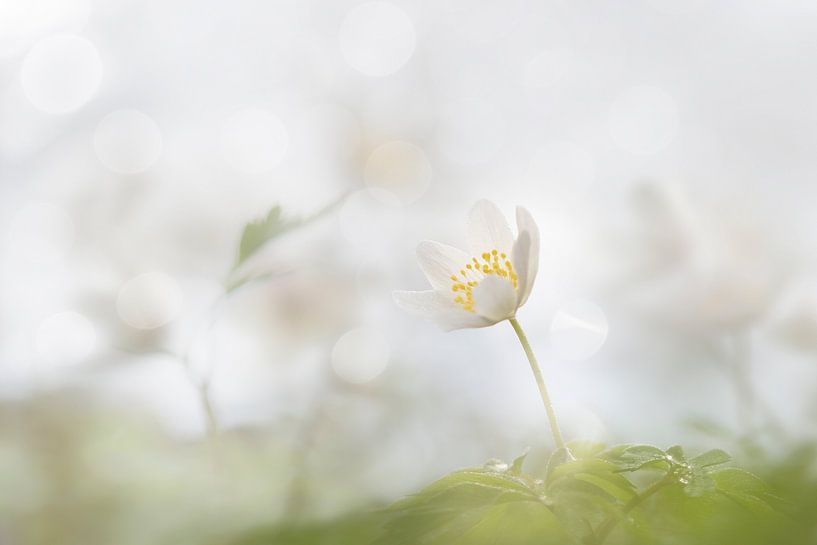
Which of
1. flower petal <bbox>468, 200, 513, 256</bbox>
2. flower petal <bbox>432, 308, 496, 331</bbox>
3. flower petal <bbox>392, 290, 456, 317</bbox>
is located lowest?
flower petal <bbox>432, 308, 496, 331</bbox>

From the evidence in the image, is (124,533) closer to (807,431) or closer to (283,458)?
(283,458)

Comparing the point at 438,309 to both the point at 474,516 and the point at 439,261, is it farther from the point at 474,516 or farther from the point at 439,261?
the point at 474,516

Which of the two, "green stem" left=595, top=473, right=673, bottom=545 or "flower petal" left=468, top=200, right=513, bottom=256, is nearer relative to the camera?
"green stem" left=595, top=473, right=673, bottom=545

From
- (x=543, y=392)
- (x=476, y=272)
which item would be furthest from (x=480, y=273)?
(x=543, y=392)

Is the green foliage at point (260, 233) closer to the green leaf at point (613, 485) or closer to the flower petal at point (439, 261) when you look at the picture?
the flower petal at point (439, 261)

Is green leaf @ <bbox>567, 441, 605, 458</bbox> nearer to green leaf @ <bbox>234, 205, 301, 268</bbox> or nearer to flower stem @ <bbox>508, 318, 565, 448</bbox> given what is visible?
flower stem @ <bbox>508, 318, 565, 448</bbox>

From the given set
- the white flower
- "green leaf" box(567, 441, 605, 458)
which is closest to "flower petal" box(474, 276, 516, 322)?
the white flower

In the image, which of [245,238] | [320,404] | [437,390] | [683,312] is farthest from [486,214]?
[437,390]
